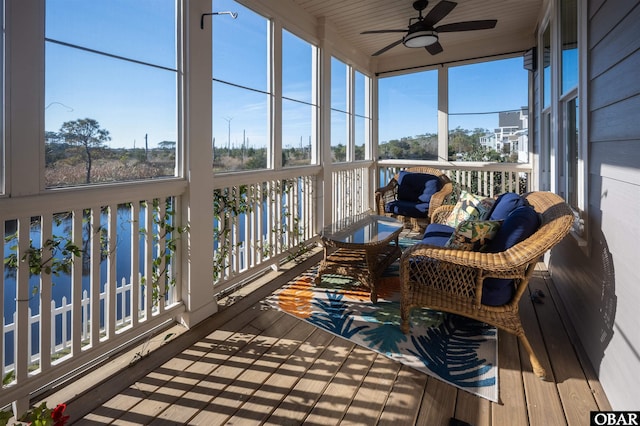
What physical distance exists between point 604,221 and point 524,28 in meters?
4.18

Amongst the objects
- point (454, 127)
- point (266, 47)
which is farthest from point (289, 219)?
point (454, 127)

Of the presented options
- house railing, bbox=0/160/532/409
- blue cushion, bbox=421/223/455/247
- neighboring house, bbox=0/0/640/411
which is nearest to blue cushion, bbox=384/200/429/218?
blue cushion, bbox=421/223/455/247

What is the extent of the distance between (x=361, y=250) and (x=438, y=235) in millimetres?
794

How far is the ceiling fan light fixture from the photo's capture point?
12.4 feet

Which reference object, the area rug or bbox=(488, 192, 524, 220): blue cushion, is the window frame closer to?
bbox=(488, 192, 524, 220): blue cushion

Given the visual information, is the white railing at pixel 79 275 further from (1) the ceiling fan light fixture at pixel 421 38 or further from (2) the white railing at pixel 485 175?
(2) the white railing at pixel 485 175

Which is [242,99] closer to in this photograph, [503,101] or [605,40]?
[605,40]

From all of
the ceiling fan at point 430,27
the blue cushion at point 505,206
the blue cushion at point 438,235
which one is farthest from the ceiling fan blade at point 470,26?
the blue cushion at point 438,235

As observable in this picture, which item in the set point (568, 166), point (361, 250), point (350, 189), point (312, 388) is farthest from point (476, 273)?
point (350, 189)

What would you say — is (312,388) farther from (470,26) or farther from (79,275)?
(470,26)

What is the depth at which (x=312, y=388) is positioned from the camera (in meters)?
1.89

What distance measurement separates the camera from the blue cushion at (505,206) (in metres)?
2.49

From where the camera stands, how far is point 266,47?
355cm

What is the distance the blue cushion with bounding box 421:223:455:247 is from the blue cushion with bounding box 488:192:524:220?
43cm
